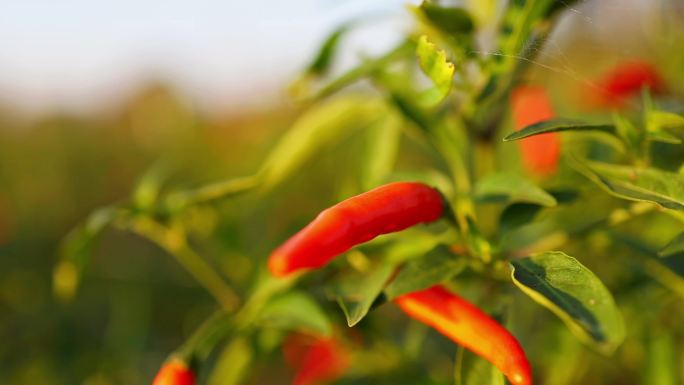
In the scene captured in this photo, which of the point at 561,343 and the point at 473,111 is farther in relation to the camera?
the point at 561,343

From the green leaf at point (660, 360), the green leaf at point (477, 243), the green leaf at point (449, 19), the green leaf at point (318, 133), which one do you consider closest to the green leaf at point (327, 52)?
the green leaf at point (318, 133)

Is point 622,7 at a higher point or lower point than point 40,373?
higher

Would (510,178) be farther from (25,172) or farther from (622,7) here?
(25,172)

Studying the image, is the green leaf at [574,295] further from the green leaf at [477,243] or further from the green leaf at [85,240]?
the green leaf at [85,240]

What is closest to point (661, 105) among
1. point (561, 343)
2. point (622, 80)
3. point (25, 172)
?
point (561, 343)

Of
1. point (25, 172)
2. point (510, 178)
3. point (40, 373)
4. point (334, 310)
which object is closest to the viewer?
point (510, 178)

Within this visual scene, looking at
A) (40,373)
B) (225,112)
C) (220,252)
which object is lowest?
(225,112)

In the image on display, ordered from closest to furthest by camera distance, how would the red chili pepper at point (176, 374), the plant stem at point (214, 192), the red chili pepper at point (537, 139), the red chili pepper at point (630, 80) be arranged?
the red chili pepper at point (176, 374), the plant stem at point (214, 192), the red chili pepper at point (537, 139), the red chili pepper at point (630, 80)

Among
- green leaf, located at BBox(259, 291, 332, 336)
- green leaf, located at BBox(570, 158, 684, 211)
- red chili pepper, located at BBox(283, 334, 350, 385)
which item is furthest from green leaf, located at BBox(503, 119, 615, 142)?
red chili pepper, located at BBox(283, 334, 350, 385)
